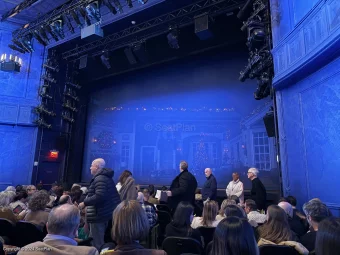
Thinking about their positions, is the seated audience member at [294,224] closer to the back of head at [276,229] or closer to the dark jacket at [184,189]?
the back of head at [276,229]

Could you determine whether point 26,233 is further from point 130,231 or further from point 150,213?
point 130,231

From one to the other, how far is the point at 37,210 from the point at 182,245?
1890mm

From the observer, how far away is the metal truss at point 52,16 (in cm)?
784

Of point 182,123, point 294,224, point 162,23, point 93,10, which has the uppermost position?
point 162,23

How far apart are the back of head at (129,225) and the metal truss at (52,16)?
7.07 metres

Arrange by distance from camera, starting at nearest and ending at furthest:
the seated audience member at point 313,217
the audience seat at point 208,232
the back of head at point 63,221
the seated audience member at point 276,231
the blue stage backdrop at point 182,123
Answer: the back of head at point 63,221 → the seated audience member at point 276,231 → the seated audience member at point 313,217 → the audience seat at point 208,232 → the blue stage backdrop at point 182,123

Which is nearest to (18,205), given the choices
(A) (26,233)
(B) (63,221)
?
(A) (26,233)

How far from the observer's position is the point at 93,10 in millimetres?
7395

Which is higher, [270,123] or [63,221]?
[270,123]

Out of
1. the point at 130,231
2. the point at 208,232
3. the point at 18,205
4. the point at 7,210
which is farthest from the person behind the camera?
the point at 18,205

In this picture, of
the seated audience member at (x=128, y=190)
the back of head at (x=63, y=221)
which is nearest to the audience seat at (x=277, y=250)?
the back of head at (x=63, y=221)

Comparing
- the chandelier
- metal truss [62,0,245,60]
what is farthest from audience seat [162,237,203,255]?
the chandelier

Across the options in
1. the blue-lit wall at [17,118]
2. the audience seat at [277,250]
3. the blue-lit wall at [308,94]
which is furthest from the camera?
the blue-lit wall at [17,118]

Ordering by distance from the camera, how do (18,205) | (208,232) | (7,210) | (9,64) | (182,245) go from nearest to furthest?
(182,245) → (208,232) → (7,210) → (18,205) → (9,64)
